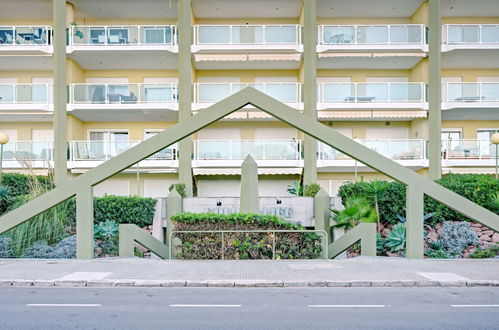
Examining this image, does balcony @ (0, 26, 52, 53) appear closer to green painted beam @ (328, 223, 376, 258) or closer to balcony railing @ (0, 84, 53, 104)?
balcony railing @ (0, 84, 53, 104)

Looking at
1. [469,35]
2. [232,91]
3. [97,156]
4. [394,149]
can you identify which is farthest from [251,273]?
[469,35]

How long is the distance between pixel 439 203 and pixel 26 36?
75.8 ft

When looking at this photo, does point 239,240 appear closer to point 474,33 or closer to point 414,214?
point 414,214

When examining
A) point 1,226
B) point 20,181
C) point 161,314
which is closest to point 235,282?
point 161,314

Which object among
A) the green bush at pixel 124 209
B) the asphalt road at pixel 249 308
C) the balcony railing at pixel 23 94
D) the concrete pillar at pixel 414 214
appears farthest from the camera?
the balcony railing at pixel 23 94

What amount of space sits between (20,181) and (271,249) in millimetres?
13468

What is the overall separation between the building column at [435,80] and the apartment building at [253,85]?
56 mm

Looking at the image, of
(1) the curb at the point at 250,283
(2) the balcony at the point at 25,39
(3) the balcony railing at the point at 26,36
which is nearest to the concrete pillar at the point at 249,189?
(1) the curb at the point at 250,283

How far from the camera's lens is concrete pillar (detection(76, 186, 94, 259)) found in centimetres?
1218

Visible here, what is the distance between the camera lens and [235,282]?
9.63 m

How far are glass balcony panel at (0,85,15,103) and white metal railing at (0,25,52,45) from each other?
246 cm

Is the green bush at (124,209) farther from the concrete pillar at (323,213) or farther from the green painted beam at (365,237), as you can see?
the green painted beam at (365,237)

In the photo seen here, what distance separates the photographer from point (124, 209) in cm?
1883

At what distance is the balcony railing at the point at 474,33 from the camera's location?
971 inches
